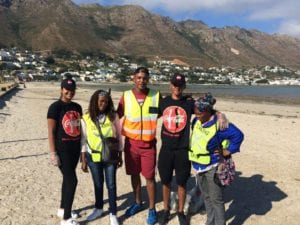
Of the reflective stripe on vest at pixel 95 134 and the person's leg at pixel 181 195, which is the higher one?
the reflective stripe on vest at pixel 95 134

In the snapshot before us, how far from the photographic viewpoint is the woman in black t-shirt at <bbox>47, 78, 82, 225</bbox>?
208 inches

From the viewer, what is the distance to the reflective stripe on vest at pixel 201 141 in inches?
197

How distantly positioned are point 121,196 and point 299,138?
897 cm

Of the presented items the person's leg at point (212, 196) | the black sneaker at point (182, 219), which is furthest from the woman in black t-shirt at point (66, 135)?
the person's leg at point (212, 196)

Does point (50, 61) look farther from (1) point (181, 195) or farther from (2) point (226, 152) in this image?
(2) point (226, 152)

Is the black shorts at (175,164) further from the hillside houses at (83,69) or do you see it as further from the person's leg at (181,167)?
the hillside houses at (83,69)

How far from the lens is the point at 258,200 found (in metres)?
6.86

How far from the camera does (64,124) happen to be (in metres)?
5.31

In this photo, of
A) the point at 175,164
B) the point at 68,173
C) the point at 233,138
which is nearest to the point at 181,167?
the point at 175,164

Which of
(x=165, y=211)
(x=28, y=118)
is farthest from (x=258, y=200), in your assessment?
(x=28, y=118)

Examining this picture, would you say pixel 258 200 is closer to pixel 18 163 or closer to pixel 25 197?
pixel 25 197

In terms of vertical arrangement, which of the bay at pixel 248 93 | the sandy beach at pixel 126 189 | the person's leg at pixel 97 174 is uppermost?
the person's leg at pixel 97 174

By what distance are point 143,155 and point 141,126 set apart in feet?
1.35

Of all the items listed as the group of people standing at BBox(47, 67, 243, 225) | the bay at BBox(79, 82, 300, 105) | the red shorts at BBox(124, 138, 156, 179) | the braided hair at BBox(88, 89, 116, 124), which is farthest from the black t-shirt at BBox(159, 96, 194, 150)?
the bay at BBox(79, 82, 300, 105)
